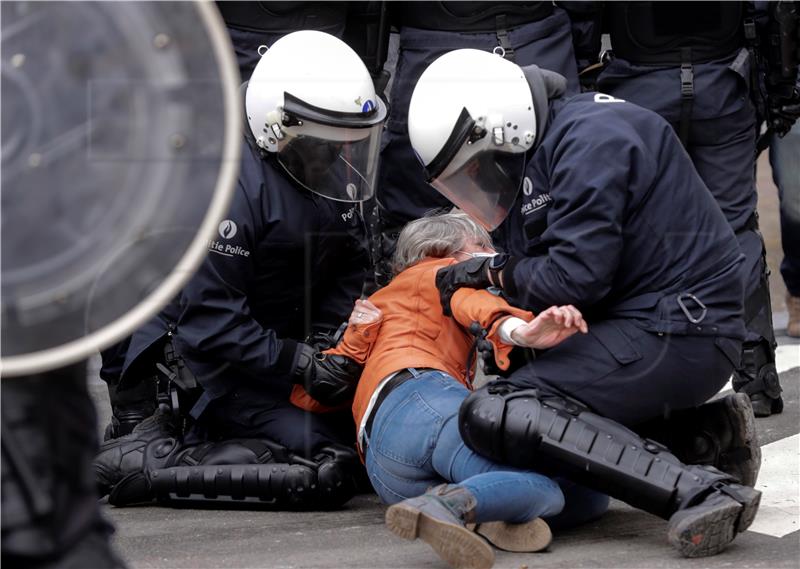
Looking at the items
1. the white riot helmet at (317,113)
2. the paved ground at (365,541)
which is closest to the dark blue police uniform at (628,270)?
the paved ground at (365,541)

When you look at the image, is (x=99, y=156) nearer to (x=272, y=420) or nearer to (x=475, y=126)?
(x=475, y=126)

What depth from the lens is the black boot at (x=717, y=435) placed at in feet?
12.9

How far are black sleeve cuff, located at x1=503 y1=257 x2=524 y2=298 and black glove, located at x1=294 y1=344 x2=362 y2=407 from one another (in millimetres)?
607

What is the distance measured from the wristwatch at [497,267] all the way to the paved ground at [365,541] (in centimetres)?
70

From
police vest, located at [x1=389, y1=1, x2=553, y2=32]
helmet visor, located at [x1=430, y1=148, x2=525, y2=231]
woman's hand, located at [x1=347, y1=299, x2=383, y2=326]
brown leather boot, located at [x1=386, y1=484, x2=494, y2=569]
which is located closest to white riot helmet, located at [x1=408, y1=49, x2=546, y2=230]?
helmet visor, located at [x1=430, y1=148, x2=525, y2=231]

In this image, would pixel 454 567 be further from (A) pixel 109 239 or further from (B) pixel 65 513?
(A) pixel 109 239

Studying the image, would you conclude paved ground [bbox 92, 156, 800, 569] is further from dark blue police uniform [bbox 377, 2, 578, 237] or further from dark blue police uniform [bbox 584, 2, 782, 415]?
dark blue police uniform [bbox 377, 2, 578, 237]

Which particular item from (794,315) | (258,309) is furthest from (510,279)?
(794,315)

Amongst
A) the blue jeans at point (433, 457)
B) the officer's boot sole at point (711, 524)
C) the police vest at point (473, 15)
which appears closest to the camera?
the officer's boot sole at point (711, 524)

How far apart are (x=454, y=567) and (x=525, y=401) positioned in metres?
0.49

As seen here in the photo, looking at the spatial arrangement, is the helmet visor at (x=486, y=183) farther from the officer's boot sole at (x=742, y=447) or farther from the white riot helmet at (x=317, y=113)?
the officer's boot sole at (x=742, y=447)

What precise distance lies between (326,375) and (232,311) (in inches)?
13.3

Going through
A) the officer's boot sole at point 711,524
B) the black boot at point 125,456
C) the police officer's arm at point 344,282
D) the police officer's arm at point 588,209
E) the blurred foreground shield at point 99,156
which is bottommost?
the black boot at point 125,456

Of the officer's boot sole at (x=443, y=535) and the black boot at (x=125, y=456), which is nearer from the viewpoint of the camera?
the officer's boot sole at (x=443, y=535)
